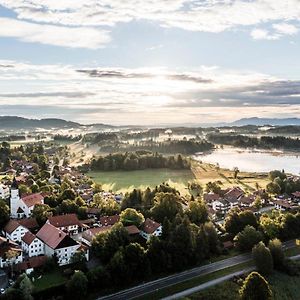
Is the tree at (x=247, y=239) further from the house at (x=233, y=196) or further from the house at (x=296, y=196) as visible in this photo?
the house at (x=296, y=196)

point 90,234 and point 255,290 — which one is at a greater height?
point 90,234

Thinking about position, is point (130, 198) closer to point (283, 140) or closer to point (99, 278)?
point (99, 278)

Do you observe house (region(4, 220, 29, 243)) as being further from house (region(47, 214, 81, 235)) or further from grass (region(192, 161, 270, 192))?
grass (region(192, 161, 270, 192))

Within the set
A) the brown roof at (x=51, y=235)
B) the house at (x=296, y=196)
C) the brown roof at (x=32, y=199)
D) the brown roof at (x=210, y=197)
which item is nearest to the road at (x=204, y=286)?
the brown roof at (x=51, y=235)

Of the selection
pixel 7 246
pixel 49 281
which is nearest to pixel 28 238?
pixel 7 246

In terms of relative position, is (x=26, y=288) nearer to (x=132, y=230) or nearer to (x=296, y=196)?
(x=132, y=230)

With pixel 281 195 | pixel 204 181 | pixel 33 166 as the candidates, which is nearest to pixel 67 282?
pixel 281 195
